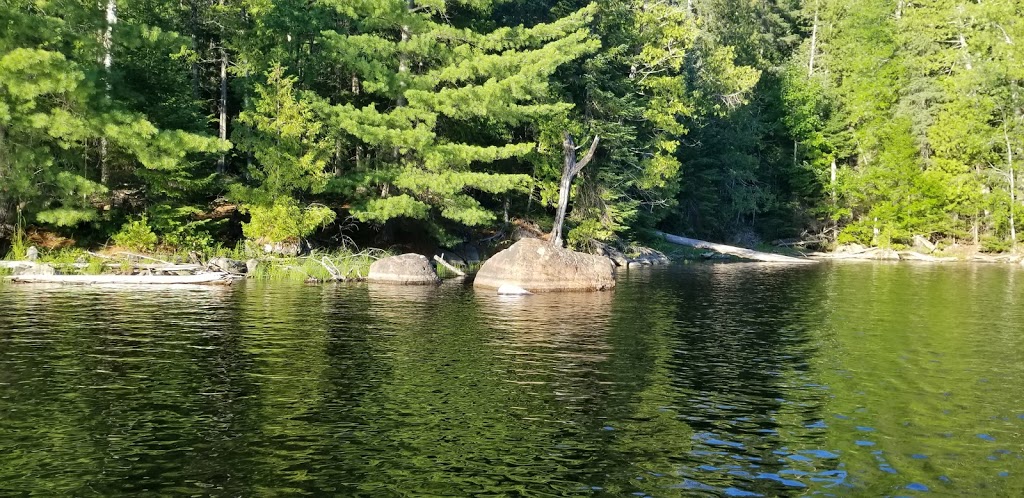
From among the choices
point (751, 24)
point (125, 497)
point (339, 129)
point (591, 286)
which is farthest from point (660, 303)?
point (751, 24)

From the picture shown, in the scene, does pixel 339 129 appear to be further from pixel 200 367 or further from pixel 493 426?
pixel 493 426

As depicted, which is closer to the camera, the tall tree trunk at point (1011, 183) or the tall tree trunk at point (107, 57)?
the tall tree trunk at point (107, 57)

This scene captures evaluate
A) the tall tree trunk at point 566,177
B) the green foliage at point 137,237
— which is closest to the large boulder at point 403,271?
the green foliage at point 137,237

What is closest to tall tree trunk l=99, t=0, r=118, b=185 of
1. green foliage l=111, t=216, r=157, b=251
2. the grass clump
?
green foliage l=111, t=216, r=157, b=251

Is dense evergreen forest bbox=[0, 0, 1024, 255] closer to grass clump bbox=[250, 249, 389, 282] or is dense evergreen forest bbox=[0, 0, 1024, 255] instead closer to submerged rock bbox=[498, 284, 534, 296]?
grass clump bbox=[250, 249, 389, 282]

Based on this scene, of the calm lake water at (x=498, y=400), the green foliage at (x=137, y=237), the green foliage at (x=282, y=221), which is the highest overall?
the green foliage at (x=282, y=221)

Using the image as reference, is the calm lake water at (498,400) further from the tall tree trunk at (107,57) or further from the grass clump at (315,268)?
the tall tree trunk at (107,57)

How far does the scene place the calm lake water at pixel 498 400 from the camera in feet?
27.8

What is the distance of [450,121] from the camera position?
123 feet

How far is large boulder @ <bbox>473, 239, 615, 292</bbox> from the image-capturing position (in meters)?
28.2

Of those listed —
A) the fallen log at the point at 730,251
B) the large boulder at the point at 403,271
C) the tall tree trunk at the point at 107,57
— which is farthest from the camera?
the fallen log at the point at 730,251

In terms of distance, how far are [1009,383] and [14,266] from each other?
28.9 metres

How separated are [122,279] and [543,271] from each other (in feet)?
47.1

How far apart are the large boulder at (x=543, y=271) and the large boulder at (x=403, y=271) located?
2.13 meters
